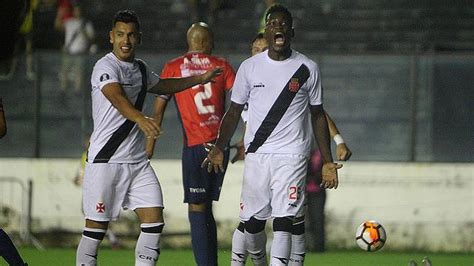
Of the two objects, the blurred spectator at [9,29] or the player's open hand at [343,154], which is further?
the player's open hand at [343,154]

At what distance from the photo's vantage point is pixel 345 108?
17406mm

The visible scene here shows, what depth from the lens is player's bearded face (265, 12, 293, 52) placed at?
8.85 meters

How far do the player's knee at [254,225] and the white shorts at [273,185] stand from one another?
4 cm

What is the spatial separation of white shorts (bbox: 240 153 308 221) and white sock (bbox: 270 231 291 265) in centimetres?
16

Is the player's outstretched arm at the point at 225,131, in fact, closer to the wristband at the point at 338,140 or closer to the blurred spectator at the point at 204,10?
the wristband at the point at 338,140

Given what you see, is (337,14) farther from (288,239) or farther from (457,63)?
(288,239)

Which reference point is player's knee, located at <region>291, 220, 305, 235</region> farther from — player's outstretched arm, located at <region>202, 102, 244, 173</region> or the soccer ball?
the soccer ball

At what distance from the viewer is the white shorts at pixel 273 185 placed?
28.9 ft

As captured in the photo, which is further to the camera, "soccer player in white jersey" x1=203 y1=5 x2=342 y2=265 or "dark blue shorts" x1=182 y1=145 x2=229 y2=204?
"dark blue shorts" x1=182 y1=145 x2=229 y2=204

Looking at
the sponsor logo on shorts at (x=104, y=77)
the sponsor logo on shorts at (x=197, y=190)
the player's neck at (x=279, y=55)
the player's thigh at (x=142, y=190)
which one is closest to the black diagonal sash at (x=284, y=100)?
the player's neck at (x=279, y=55)

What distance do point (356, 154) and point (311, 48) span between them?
3596 millimetres

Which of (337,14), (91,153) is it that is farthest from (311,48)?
(91,153)

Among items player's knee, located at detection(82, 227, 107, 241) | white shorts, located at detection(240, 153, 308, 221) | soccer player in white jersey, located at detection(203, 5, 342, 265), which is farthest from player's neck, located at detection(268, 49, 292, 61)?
player's knee, located at detection(82, 227, 107, 241)

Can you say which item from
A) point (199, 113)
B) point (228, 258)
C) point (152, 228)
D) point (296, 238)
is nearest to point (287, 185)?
point (296, 238)
